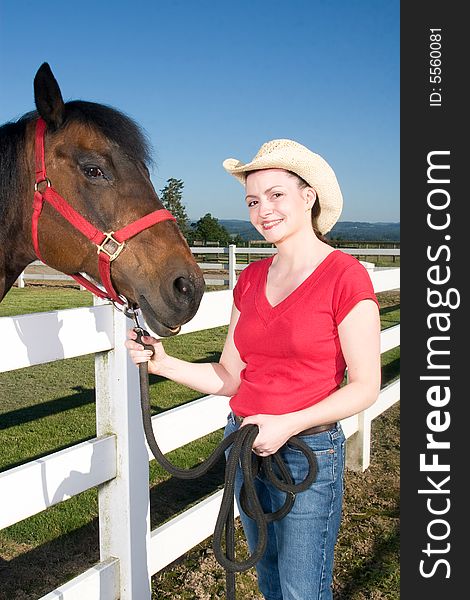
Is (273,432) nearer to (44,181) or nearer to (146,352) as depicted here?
(146,352)

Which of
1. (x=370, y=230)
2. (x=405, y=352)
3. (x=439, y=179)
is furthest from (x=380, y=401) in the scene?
(x=370, y=230)

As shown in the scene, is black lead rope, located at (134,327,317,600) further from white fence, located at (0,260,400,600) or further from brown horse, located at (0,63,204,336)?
white fence, located at (0,260,400,600)

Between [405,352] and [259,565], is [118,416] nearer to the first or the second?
[259,565]

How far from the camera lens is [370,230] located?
163 m

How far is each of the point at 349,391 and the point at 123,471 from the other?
1.30 metres

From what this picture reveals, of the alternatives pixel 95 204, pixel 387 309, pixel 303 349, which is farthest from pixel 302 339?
pixel 387 309

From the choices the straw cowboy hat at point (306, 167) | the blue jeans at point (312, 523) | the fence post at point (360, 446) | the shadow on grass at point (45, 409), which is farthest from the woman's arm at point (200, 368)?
the shadow on grass at point (45, 409)

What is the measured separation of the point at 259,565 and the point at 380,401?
342 centimetres

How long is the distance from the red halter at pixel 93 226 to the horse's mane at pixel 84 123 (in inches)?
3.5

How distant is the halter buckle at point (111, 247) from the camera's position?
6.26 feet

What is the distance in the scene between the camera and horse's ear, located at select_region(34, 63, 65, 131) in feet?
6.26

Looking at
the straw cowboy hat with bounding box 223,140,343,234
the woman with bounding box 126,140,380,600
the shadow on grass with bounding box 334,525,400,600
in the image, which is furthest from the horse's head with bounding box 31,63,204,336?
the shadow on grass with bounding box 334,525,400,600

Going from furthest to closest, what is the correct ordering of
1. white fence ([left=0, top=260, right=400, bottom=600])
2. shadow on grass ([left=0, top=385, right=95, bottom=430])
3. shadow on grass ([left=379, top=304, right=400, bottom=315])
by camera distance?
1. shadow on grass ([left=379, top=304, right=400, bottom=315])
2. shadow on grass ([left=0, top=385, right=95, bottom=430])
3. white fence ([left=0, top=260, right=400, bottom=600])

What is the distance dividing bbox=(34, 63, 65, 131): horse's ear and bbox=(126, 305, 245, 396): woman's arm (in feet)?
2.45
